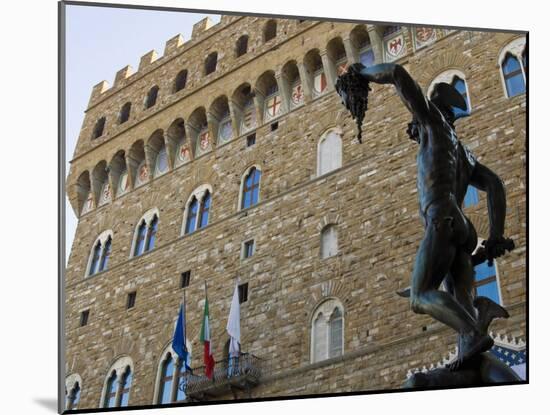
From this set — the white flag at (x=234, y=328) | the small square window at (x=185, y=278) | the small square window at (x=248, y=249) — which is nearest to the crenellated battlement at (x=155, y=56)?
the small square window at (x=248, y=249)

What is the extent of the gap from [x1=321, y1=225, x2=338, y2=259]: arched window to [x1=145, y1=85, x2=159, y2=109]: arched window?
462 centimetres

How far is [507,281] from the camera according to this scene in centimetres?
805

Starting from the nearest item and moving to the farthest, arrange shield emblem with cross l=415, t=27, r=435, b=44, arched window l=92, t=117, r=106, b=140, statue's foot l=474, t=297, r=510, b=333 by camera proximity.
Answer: statue's foot l=474, t=297, r=510, b=333 < shield emblem with cross l=415, t=27, r=435, b=44 < arched window l=92, t=117, r=106, b=140

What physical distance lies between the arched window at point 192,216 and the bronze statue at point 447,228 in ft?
24.9

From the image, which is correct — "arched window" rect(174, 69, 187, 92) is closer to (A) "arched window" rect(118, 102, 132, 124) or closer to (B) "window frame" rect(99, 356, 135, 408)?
(A) "arched window" rect(118, 102, 132, 124)

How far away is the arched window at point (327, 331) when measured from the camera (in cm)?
894

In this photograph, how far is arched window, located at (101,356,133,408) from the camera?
404 inches

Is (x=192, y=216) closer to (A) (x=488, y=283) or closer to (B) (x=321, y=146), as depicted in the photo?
(B) (x=321, y=146)

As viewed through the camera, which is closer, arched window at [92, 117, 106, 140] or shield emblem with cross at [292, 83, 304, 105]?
shield emblem with cross at [292, 83, 304, 105]

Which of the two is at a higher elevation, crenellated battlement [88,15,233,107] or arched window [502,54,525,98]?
crenellated battlement [88,15,233,107]

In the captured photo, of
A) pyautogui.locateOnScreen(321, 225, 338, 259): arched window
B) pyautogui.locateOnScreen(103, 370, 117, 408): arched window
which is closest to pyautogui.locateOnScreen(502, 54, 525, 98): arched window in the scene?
pyautogui.locateOnScreen(321, 225, 338, 259): arched window

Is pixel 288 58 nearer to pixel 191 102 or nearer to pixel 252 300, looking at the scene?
pixel 191 102

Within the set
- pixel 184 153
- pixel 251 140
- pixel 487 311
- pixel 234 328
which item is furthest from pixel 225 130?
pixel 487 311

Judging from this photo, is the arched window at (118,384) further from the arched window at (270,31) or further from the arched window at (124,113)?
the arched window at (270,31)
